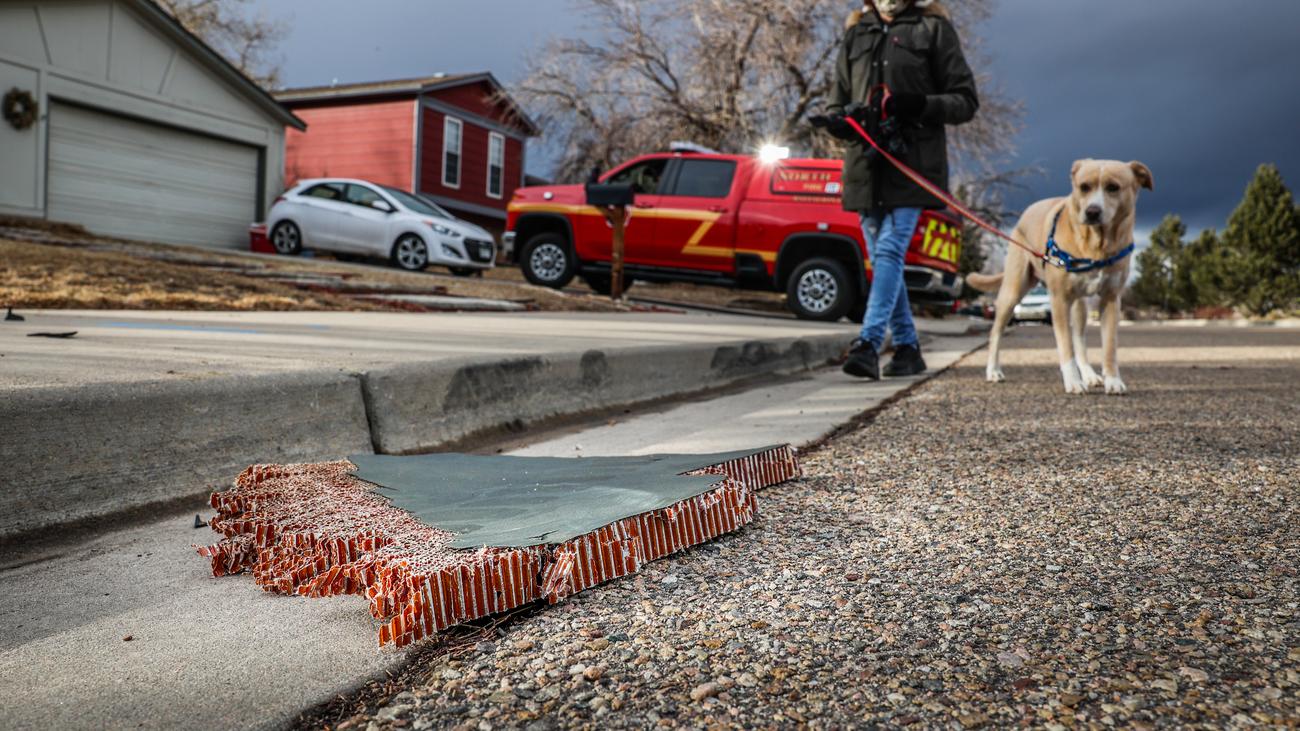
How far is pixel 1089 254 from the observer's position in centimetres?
449

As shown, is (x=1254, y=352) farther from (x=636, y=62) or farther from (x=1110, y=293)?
(x=636, y=62)

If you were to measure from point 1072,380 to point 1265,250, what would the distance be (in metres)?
46.0

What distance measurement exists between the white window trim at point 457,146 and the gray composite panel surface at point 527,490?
76.3ft

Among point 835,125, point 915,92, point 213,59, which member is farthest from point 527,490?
point 213,59

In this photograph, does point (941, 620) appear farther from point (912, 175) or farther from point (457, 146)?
point (457, 146)

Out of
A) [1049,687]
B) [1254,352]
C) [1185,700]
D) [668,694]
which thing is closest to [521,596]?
[668,694]

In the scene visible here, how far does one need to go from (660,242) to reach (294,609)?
11.0 meters

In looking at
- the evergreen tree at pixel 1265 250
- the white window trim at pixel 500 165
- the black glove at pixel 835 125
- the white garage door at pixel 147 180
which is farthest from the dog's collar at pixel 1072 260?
the evergreen tree at pixel 1265 250

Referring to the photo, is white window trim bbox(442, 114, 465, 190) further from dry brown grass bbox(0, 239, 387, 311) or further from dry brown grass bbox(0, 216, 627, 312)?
dry brown grass bbox(0, 239, 387, 311)

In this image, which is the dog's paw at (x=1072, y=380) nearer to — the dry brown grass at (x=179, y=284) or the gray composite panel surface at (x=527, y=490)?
the gray composite panel surface at (x=527, y=490)

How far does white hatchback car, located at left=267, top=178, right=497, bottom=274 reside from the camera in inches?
565

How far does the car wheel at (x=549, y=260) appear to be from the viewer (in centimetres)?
1297

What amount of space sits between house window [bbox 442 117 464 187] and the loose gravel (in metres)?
23.4

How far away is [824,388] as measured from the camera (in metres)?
4.83
